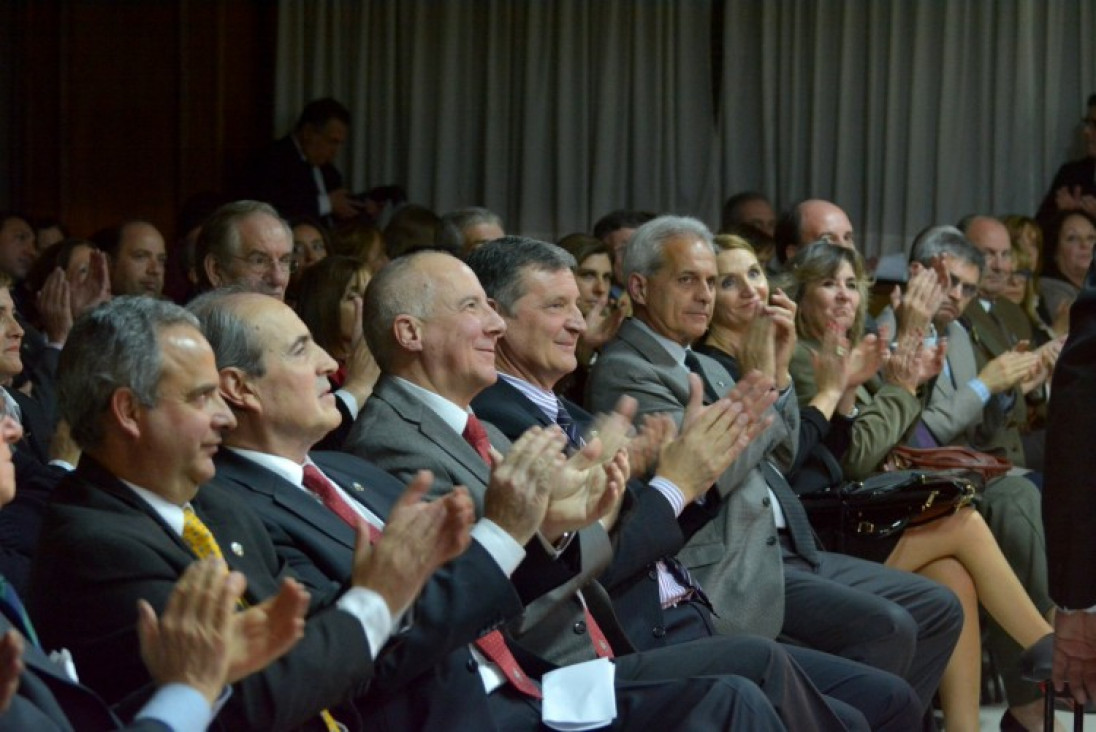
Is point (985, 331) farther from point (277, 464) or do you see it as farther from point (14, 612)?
point (14, 612)

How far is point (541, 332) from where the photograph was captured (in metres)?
3.69

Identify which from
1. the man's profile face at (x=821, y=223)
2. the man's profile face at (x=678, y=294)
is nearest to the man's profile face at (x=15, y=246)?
the man's profile face at (x=821, y=223)

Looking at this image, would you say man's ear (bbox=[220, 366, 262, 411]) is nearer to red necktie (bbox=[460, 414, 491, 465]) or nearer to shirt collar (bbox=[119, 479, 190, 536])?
shirt collar (bbox=[119, 479, 190, 536])

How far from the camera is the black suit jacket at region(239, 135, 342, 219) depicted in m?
7.58

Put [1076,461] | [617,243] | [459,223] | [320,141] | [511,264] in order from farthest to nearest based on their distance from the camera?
[320,141] → [617,243] → [459,223] → [511,264] → [1076,461]

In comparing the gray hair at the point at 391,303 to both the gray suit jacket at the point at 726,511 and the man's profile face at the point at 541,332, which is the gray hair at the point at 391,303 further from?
the gray suit jacket at the point at 726,511

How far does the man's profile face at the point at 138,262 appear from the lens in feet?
18.5

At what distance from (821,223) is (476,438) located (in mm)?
2934

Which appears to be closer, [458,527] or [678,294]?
[458,527]

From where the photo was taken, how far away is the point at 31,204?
7.84 m

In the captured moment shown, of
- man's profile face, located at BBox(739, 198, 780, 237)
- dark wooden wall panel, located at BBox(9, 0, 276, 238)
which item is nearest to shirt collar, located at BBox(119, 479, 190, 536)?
man's profile face, located at BBox(739, 198, 780, 237)

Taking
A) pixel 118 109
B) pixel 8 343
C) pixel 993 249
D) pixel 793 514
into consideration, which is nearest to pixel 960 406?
pixel 793 514

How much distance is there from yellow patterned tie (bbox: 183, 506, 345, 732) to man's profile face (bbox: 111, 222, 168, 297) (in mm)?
3232

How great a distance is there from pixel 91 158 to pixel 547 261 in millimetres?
4577
